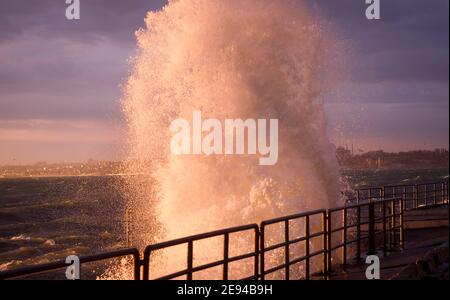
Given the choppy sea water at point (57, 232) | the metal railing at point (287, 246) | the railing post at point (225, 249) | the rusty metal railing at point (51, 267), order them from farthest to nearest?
the choppy sea water at point (57, 232), the railing post at point (225, 249), the metal railing at point (287, 246), the rusty metal railing at point (51, 267)

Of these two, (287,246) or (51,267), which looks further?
(287,246)

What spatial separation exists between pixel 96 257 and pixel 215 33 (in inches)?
543

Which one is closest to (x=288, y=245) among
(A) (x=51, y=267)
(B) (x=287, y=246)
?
(B) (x=287, y=246)

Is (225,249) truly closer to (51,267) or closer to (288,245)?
(288,245)

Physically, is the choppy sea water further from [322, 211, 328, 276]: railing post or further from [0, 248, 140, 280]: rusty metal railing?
[0, 248, 140, 280]: rusty metal railing

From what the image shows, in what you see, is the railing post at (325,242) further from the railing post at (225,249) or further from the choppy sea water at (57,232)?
the choppy sea water at (57,232)

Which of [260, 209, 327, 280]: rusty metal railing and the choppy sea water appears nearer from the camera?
[260, 209, 327, 280]: rusty metal railing

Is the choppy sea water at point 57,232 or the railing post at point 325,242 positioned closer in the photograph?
the railing post at point 325,242

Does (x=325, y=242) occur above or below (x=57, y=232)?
above

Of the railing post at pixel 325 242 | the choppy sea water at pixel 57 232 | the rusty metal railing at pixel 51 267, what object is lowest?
the choppy sea water at pixel 57 232

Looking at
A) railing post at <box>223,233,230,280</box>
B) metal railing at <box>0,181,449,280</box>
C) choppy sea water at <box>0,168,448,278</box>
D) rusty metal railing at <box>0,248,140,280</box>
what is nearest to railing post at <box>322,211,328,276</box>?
metal railing at <box>0,181,449,280</box>

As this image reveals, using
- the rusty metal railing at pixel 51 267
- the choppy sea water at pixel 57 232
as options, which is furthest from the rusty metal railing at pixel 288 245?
the choppy sea water at pixel 57 232

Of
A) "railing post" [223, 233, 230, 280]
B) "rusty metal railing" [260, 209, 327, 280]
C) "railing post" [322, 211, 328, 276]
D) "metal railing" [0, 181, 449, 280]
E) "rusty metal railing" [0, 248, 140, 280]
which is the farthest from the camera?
"railing post" [322, 211, 328, 276]

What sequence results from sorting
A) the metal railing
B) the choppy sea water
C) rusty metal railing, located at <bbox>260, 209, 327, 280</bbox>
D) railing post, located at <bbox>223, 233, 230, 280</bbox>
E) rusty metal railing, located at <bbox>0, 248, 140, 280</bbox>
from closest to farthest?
rusty metal railing, located at <bbox>0, 248, 140, 280</bbox>, the metal railing, railing post, located at <bbox>223, 233, 230, 280</bbox>, rusty metal railing, located at <bbox>260, 209, 327, 280</bbox>, the choppy sea water
